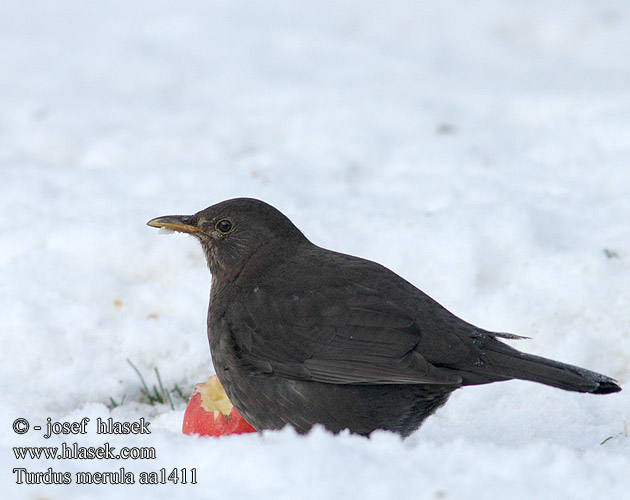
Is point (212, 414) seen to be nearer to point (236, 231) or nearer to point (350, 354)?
point (350, 354)

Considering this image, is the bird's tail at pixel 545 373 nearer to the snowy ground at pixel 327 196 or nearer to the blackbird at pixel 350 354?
the blackbird at pixel 350 354

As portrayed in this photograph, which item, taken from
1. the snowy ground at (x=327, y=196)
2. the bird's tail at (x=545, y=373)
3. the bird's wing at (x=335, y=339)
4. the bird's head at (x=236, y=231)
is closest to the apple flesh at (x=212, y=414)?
the snowy ground at (x=327, y=196)

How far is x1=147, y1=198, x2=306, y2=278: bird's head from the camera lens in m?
3.75

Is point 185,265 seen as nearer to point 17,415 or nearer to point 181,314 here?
point 181,314

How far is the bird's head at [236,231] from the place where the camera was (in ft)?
12.3

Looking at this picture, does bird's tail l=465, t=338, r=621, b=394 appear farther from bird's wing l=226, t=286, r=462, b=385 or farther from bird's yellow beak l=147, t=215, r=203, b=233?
bird's yellow beak l=147, t=215, r=203, b=233

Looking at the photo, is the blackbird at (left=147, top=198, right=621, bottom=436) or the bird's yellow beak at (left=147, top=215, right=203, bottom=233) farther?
the bird's yellow beak at (left=147, top=215, right=203, bottom=233)

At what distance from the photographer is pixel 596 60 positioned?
858 cm

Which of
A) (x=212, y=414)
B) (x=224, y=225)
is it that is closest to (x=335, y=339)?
(x=212, y=414)

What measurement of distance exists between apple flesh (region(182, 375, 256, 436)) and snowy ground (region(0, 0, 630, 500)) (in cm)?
17

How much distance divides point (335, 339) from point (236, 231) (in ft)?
2.78

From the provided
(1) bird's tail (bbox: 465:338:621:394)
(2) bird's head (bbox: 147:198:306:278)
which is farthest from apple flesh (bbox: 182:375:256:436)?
(1) bird's tail (bbox: 465:338:621:394)

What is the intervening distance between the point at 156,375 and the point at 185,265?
91 cm

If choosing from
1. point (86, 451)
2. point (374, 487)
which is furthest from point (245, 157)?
point (374, 487)
